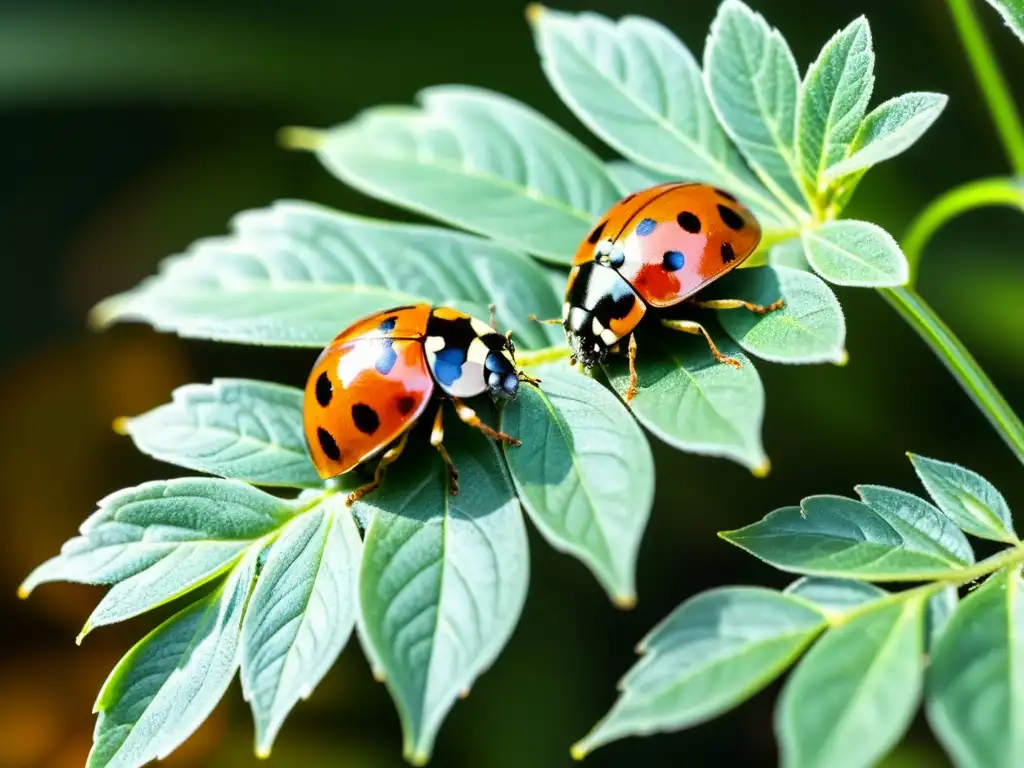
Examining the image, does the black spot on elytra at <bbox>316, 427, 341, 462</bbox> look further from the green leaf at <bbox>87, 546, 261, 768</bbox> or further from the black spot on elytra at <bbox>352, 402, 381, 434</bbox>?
the green leaf at <bbox>87, 546, 261, 768</bbox>

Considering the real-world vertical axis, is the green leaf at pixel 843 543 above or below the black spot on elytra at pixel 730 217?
below

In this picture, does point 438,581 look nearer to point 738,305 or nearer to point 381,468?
point 381,468

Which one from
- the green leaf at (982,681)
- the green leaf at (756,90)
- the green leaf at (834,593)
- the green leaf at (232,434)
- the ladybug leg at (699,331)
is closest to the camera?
the green leaf at (982,681)

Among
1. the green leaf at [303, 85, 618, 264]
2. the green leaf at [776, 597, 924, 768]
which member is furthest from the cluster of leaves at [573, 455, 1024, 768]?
the green leaf at [303, 85, 618, 264]

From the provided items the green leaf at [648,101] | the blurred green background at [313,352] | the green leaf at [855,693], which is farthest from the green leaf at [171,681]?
the blurred green background at [313,352]

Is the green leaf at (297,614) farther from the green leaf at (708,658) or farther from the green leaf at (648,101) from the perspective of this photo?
the green leaf at (648,101)

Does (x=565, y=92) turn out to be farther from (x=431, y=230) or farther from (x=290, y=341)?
(x=290, y=341)
